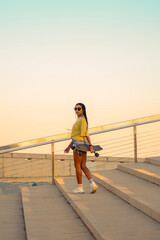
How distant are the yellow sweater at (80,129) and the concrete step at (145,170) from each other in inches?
52.0

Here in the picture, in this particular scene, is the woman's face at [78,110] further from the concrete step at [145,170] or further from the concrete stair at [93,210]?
the concrete step at [145,170]

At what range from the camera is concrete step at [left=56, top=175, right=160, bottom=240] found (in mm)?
3547

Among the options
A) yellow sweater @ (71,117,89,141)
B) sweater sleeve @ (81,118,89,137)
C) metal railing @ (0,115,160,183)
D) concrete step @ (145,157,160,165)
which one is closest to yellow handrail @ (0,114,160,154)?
metal railing @ (0,115,160,183)

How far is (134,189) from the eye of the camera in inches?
210

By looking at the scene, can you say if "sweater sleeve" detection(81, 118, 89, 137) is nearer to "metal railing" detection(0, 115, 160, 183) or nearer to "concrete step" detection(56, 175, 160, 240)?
"concrete step" detection(56, 175, 160, 240)

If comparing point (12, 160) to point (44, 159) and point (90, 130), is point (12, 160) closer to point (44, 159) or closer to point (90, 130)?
point (44, 159)

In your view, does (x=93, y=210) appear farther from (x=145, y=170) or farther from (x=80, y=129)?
(x=145, y=170)

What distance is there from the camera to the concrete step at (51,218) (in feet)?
13.1

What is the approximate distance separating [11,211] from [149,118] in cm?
382

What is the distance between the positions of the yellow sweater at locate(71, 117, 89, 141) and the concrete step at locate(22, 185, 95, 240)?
1.08 m

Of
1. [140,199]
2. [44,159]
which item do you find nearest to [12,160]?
[44,159]

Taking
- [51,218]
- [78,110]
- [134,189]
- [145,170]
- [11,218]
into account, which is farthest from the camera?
[145,170]

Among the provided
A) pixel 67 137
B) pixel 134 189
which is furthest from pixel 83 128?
pixel 67 137

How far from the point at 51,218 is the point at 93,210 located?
60 cm
